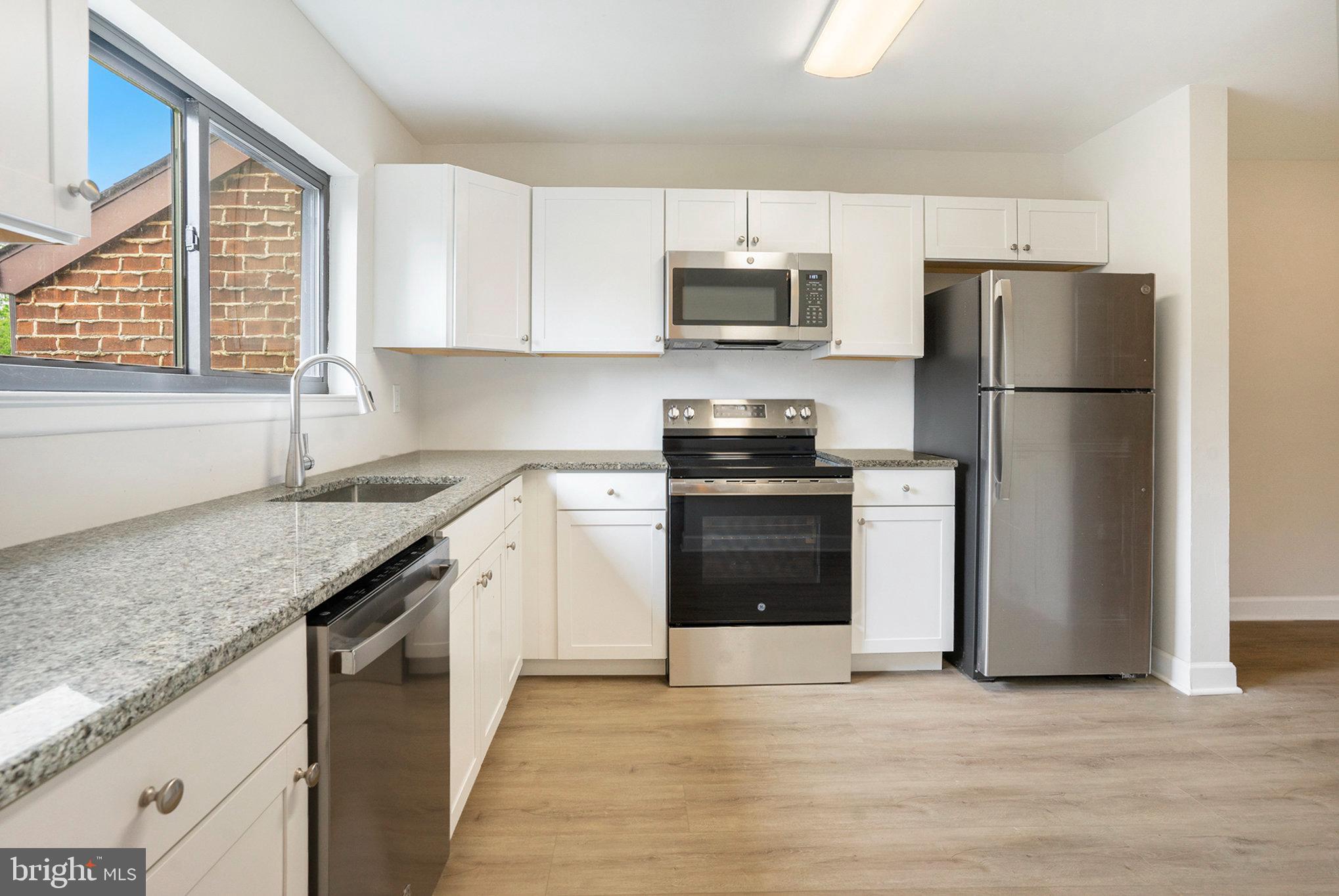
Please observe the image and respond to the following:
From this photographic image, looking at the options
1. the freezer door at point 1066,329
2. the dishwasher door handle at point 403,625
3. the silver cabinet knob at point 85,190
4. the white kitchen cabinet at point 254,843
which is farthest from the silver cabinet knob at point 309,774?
the freezer door at point 1066,329

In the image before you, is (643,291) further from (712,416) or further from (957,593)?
(957,593)

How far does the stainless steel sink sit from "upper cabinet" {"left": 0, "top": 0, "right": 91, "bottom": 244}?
1.17m

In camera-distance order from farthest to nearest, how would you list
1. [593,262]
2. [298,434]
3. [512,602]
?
[593,262], [512,602], [298,434]

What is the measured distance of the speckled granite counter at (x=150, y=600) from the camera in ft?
1.78

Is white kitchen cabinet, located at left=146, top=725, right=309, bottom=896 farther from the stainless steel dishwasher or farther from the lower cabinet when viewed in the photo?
the lower cabinet

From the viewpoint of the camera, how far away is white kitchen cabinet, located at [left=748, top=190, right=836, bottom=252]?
2883mm

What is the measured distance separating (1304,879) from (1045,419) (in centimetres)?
151

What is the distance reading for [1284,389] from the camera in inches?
133

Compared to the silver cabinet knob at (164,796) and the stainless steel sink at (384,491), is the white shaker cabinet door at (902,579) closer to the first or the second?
the stainless steel sink at (384,491)

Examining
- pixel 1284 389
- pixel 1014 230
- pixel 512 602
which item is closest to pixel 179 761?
pixel 512 602

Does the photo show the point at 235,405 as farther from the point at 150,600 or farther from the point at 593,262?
the point at 593,262

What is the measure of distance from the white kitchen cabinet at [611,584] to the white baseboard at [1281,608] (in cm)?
307

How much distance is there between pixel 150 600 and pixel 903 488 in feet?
8.21

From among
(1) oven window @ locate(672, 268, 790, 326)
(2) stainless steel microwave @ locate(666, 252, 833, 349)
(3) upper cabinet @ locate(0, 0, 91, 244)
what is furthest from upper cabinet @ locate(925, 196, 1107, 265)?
(3) upper cabinet @ locate(0, 0, 91, 244)
